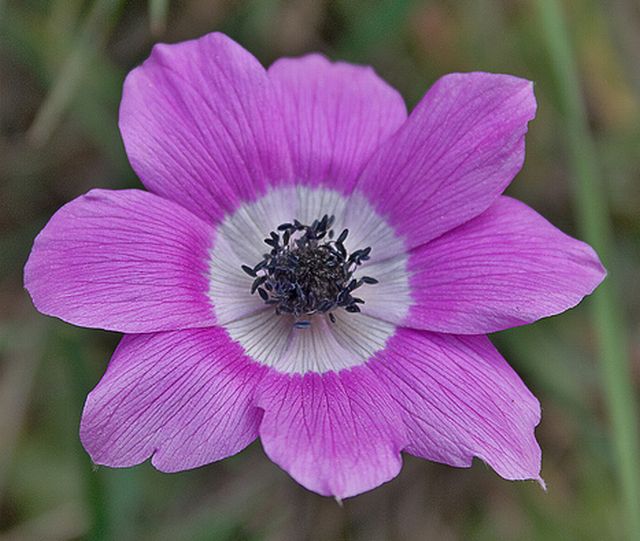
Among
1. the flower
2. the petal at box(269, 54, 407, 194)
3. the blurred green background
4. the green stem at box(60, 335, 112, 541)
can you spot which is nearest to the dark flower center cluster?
the flower

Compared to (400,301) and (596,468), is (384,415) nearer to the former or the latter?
(400,301)

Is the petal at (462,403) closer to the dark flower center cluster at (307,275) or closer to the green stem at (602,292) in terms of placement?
the dark flower center cluster at (307,275)

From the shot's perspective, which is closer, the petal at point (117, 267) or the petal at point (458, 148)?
the petal at point (117, 267)

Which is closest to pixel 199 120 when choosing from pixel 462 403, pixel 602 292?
pixel 462 403

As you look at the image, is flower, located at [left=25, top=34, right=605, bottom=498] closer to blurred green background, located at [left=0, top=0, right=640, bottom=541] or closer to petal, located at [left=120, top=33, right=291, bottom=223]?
petal, located at [left=120, top=33, right=291, bottom=223]

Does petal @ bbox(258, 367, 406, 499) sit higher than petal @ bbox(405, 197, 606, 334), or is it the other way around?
petal @ bbox(405, 197, 606, 334)

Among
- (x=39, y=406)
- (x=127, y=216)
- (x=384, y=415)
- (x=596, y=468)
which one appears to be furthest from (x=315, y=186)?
(x=596, y=468)

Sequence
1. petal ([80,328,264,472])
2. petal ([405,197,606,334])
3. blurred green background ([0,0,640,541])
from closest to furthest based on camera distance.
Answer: petal ([80,328,264,472]), petal ([405,197,606,334]), blurred green background ([0,0,640,541])

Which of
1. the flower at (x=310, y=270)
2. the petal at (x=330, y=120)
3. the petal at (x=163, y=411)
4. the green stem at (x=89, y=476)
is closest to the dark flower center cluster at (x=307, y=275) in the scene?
the flower at (x=310, y=270)
